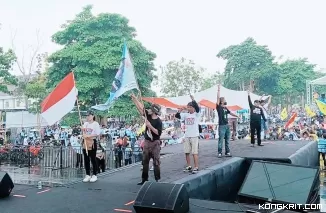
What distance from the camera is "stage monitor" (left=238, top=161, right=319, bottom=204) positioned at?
5.93 metres

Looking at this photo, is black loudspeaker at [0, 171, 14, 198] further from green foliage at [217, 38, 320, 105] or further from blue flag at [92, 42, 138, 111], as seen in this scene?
green foliage at [217, 38, 320, 105]

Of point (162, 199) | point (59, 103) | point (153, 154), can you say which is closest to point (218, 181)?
point (153, 154)

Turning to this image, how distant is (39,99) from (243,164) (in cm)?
2724

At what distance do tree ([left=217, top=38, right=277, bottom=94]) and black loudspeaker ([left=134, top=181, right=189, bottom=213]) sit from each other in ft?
158

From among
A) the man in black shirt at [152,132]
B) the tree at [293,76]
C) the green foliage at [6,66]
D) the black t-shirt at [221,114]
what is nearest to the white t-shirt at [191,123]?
the man in black shirt at [152,132]

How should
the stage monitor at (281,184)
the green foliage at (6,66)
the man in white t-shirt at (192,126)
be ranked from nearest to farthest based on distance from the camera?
1. the stage monitor at (281,184)
2. the man in white t-shirt at (192,126)
3. the green foliage at (6,66)

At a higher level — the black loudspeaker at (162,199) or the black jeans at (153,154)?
the black jeans at (153,154)

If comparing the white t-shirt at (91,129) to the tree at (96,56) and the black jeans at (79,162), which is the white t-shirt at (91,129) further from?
the tree at (96,56)

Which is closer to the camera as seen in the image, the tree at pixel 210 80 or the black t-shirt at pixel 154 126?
the black t-shirt at pixel 154 126

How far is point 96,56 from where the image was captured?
3133 centimetres

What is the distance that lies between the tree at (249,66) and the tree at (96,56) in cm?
2376

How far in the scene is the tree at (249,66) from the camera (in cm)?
5322

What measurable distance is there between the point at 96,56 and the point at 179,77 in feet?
66.6

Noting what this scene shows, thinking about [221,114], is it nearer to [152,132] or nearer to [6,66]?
[152,132]
